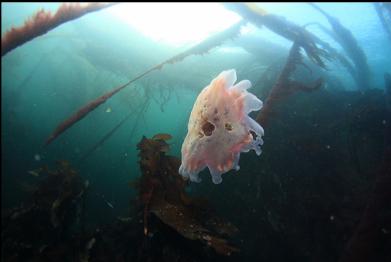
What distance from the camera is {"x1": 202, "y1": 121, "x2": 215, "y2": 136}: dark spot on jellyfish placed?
2.67m

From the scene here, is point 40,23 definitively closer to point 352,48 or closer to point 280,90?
point 280,90

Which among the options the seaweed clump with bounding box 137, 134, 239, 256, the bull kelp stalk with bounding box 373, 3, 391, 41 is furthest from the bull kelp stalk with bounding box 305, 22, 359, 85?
the seaweed clump with bounding box 137, 134, 239, 256

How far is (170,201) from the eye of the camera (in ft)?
14.1

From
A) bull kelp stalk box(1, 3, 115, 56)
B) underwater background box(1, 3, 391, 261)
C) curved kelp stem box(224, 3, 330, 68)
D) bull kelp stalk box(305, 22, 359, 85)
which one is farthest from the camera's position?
bull kelp stalk box(305, 22, 359, 85)

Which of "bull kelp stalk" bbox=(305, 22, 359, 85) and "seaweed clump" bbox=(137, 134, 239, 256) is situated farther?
"bull kelp stalk" bbox=(305, 22, 359, 85)

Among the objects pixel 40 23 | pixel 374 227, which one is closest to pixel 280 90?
pixel 374 227

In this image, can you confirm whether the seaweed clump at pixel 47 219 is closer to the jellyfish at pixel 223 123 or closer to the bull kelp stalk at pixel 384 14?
the jellyfish at pixel 223 123

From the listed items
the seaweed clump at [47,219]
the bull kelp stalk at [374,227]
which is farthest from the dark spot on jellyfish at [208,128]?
the seaweed clump at [47,219]

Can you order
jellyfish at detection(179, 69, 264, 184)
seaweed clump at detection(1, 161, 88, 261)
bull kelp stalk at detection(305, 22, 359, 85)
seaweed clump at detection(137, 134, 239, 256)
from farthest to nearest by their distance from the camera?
bull kelp stalk at detection(305, 22, 359, 85) < seaweed clump at detection(1, 161, 88, 261) < seaweed clump at detection(137, 134, 239, 256) < jellyfish at detection(179, 69, 264, 184)

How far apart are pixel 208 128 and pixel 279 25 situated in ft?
19.5

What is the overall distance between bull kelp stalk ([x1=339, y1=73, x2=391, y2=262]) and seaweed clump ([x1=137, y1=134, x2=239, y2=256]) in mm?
1425

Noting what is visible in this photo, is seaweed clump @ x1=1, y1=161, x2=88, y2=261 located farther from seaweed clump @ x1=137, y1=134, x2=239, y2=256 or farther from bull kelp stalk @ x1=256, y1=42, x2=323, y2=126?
bull kelp stalk @ x1=256, y1=42, x2=323, y2=126

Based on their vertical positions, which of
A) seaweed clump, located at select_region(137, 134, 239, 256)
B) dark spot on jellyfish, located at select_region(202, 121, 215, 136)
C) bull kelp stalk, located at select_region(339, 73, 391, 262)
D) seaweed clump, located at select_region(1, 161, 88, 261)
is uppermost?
dark spot on jellyfish, located at select_region(202, 121, 215, 136)

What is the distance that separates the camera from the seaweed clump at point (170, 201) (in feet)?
12.8
